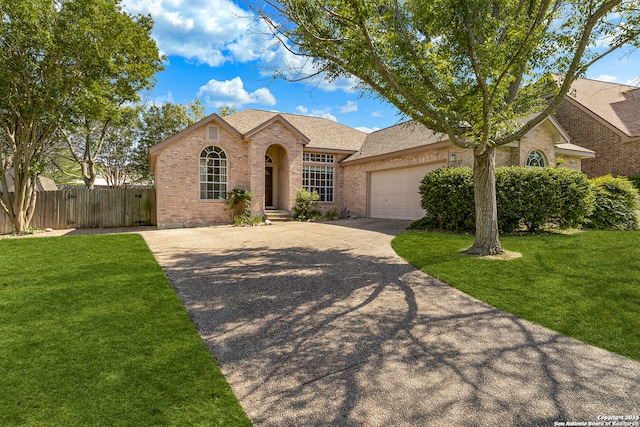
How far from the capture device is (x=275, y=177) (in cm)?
1817

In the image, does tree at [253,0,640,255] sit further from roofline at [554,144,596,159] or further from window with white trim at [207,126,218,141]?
window with white trim at [207,126,218,141]

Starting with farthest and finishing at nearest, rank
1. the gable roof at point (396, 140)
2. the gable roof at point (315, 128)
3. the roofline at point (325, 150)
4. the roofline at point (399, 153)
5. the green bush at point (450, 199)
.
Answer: the gable roof at point (315, 128)
the roofline at point (325, 150)
the gable roof at point (396, 140)
the roofline at point (399, 153)
the green bush at point (450, 199)

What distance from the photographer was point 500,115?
6.19 metres

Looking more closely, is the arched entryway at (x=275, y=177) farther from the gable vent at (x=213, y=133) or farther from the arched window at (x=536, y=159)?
the arched window at (x=536, y=159)


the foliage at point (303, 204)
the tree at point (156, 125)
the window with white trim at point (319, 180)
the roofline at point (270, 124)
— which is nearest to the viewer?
the roofline at point (270, 124)

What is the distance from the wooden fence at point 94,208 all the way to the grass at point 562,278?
39.9 feet

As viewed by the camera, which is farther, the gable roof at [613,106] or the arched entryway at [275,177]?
the arched entryway at [275,177]

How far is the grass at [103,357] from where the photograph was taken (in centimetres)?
254

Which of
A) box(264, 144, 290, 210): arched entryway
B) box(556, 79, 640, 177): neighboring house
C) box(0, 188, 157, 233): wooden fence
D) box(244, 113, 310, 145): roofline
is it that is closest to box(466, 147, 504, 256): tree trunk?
box(244, 113, 310, 145): roofline

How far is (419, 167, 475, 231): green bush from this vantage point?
32.8 ft

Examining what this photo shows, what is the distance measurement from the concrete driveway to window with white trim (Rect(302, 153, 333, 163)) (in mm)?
11886

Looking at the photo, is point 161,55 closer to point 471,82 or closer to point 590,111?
point 471,82

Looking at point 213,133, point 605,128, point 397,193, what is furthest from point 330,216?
point 605,128

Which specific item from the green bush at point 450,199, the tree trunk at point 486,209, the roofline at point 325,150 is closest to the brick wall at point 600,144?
the green bush at point 450,199
